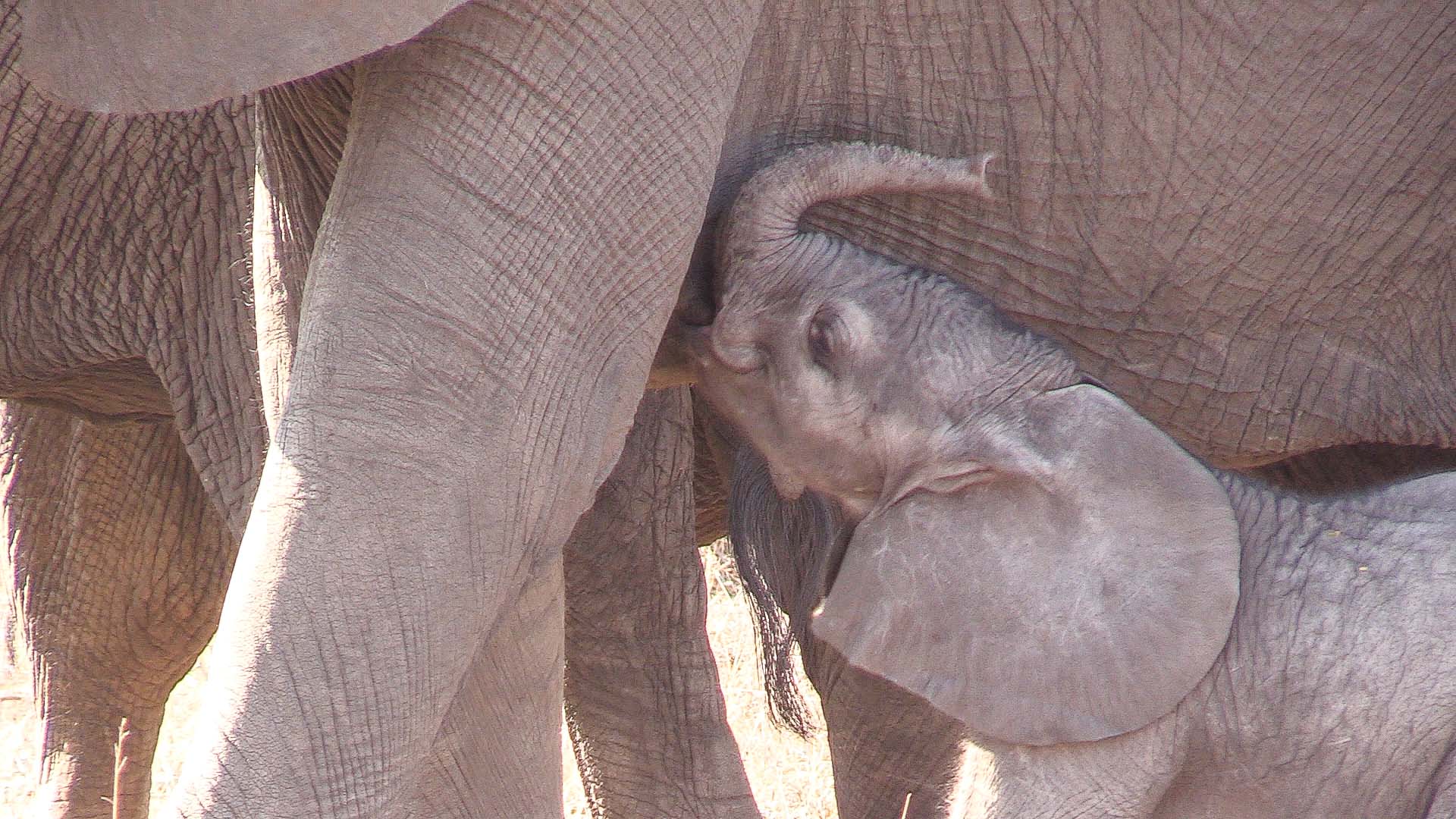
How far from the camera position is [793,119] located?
226 centimetres

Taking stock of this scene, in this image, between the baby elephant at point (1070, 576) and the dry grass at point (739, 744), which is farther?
the dry grass at point (739, 744)

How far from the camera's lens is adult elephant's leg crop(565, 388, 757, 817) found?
262 cm

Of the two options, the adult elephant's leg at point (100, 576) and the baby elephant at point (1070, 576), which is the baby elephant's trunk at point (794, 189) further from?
the adult elephant's leg at point (100, 576)

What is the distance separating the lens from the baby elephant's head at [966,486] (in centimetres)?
210

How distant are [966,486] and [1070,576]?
0.44ft

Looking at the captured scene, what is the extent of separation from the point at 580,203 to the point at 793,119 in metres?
0.43

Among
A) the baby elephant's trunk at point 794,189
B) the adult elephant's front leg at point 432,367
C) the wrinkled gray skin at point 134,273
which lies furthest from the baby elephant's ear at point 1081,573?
the wrinkled gray skin at point 134,273

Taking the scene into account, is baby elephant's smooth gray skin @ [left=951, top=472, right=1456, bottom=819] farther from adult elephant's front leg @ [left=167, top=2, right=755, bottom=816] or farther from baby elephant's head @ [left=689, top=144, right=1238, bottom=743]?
adult elephant's front leg @ [left=167, top=2, right=755, bottom=816]

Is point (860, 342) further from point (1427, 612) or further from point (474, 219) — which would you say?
point (1427, 612)

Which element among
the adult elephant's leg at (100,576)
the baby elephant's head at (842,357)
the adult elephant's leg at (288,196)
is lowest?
the baby elephant's head at (842,357)

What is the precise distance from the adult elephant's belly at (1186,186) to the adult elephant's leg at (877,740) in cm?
48

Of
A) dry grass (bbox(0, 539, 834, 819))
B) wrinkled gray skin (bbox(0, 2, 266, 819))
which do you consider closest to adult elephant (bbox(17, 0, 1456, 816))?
wrinkled gray skin (bbox(0, 2, 266, 819))

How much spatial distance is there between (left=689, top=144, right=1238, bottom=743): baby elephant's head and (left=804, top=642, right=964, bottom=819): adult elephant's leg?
1.55ft

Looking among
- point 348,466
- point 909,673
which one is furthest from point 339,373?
point 909,673
